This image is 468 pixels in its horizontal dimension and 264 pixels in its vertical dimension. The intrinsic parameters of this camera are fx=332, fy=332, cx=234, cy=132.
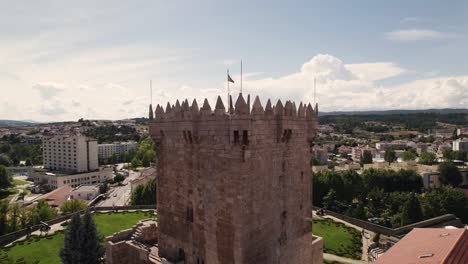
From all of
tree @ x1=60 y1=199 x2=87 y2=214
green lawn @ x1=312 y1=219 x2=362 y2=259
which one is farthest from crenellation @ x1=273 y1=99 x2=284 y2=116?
tree @ x1=60 y1=199 x2=87 y2=214

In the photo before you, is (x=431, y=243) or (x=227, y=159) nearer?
(x=227, y=159)

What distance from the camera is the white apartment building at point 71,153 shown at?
12912 cm

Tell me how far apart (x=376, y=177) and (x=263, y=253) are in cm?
7990

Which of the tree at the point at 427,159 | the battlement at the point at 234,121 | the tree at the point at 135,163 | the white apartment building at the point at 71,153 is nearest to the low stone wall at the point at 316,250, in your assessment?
the battlement at the point at 234,121

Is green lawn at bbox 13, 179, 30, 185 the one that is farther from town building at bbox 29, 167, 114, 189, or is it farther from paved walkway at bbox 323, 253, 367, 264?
paved walkway at bbox 323, 253, 367, 264

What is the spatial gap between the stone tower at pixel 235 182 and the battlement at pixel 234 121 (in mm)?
49

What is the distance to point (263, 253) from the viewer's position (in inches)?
690

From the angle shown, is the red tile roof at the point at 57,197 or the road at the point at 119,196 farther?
the road at the point at 119,196

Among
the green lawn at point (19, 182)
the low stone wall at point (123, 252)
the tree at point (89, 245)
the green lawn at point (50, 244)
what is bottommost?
the green lawn at point (19, 182)

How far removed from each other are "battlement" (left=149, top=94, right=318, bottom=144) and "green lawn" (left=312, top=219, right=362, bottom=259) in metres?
28.4

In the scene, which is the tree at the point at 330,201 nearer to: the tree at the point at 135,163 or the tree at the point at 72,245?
the tree at the point at 72,245

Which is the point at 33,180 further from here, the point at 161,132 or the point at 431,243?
the point at 431,243

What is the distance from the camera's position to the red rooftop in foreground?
65.3ft

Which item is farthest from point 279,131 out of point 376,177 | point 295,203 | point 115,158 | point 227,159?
point 115,158
